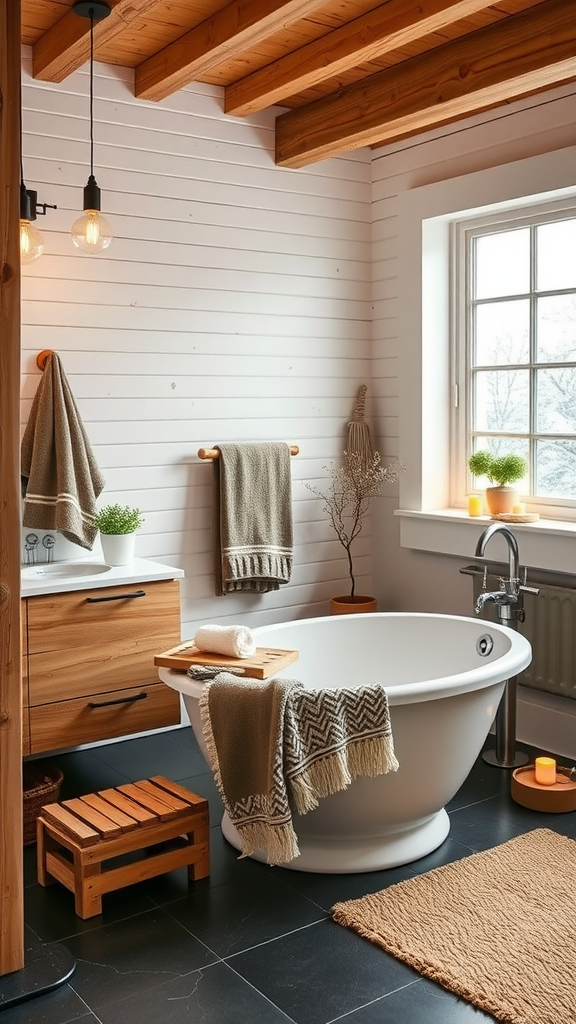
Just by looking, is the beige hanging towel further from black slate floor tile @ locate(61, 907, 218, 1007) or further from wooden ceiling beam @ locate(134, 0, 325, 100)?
black slate floor tile @ locate(61, 907, 218, 1007)

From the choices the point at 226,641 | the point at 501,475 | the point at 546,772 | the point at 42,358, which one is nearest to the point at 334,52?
the point at 42,358

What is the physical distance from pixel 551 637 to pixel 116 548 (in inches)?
65.9

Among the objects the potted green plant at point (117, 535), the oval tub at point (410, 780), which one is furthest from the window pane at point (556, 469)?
the potted green plant at point (117, 535)

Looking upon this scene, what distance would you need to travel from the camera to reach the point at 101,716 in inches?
130

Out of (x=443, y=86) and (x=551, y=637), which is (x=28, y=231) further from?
(x=551, y=637)

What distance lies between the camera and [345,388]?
14.8ft

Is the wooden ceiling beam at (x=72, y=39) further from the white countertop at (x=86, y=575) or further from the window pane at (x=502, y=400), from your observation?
the window pane at (x=502, y=400)

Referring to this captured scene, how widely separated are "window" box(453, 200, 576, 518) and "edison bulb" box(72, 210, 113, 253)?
1.68 m

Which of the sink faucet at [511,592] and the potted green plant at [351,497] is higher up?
the potted green plant at [351,497]

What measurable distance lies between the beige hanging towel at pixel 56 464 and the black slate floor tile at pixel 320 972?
1.67 metres

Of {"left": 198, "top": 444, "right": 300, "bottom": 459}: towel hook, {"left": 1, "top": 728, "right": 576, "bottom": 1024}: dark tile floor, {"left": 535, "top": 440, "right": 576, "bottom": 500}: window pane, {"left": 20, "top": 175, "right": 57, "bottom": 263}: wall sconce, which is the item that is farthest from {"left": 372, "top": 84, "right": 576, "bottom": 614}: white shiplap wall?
{"left": 20, "top": 175, "right": 57, "bottom": 263}: wall sconce

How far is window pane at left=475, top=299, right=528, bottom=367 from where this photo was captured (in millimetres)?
3963

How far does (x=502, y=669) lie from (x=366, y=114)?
2.23m

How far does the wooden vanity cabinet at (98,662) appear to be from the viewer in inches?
125
